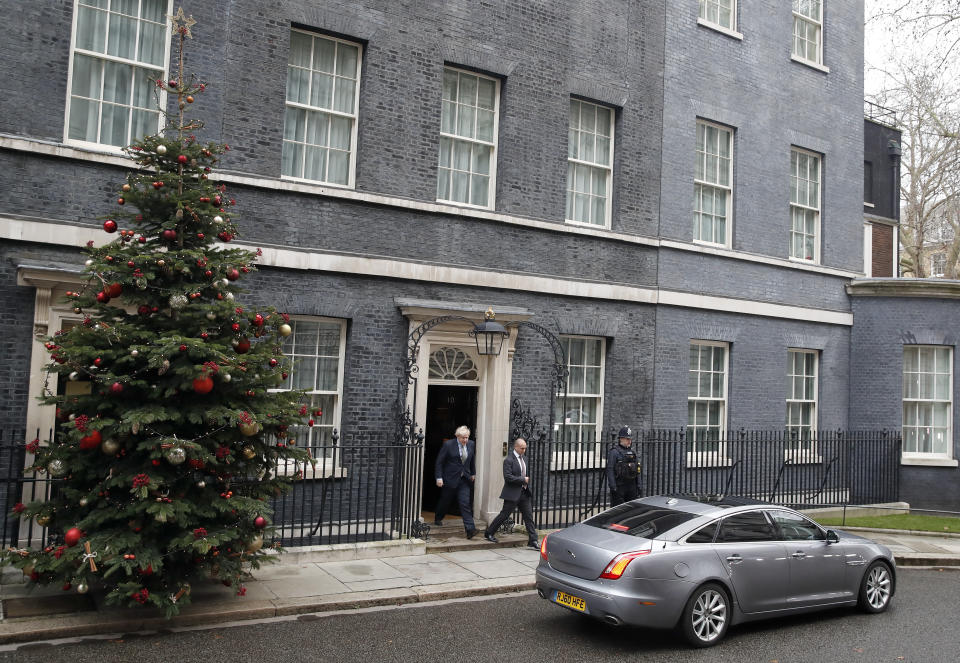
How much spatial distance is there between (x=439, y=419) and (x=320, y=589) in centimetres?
495

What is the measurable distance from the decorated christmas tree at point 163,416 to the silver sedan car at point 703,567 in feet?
10.5

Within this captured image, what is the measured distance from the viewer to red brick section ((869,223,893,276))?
75.7 ft

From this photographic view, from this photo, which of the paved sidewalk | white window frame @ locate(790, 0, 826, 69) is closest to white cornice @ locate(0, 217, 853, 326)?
the paved sidewalk

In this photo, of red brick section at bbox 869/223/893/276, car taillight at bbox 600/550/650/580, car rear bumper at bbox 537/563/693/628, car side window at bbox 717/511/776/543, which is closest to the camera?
car rear bumper at bbox 537/563/693/628

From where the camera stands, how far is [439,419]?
13.8 meters

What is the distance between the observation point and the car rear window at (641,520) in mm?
8156

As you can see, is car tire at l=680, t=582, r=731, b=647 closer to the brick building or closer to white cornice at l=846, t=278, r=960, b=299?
the brick building

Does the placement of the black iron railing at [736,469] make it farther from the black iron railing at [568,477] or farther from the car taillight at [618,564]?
the car taillight at [618,564]

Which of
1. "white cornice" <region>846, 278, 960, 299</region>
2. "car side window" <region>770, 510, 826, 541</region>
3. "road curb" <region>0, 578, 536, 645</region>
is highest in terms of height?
"white cornice" <region>846, 278, 960, 299</region>

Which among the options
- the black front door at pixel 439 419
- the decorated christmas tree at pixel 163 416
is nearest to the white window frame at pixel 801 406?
the black front door at pixel 439 419

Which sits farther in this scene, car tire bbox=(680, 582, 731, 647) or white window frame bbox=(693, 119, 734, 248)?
white window frame bbox=(693, 119, 734, 248)

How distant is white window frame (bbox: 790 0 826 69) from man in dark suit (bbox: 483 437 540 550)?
11769 mm

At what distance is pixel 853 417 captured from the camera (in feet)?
59.3

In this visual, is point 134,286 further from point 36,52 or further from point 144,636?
point 36,52
